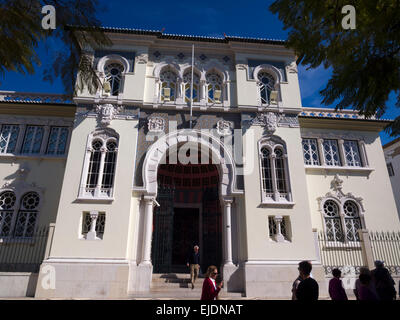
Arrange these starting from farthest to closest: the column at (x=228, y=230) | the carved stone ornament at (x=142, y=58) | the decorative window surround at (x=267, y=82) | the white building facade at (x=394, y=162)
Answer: the white building facade at (x=394, y=162)
the decorative window surround at (x=267, y=82)
the carved stone ornament at (x=142, y=58)
the column at (x=228, y=230)

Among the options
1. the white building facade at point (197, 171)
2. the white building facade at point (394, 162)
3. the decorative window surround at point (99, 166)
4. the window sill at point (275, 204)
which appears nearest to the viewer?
the white building facade at point (197, 171)

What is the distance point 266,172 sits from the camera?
12.3 meters

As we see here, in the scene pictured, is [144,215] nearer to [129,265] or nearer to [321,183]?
[129,265]

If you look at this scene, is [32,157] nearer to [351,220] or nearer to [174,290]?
[174,290]

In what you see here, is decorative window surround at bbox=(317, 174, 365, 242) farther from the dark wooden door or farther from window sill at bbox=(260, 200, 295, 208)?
the dark wooden door

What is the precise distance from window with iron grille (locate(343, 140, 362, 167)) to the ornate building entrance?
23.9 feet

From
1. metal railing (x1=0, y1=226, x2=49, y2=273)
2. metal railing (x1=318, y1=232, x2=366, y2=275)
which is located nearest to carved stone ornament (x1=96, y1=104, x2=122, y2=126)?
metal railing (x1=0, y1=226, x2=49, y2=273)

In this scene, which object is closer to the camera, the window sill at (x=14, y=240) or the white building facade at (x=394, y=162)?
the window sill at (x=14, y=240)

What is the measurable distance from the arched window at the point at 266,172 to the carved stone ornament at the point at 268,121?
1.04 m

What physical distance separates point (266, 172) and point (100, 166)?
7641 mm

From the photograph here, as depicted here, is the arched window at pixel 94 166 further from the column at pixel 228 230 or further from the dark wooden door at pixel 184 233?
the column at pixel 228 230

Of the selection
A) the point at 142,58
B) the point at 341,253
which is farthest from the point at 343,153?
the point at 142,58

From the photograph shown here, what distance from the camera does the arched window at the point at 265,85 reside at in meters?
13.6

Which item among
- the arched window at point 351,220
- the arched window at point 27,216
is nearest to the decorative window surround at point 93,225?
the arched window at point 27,216
